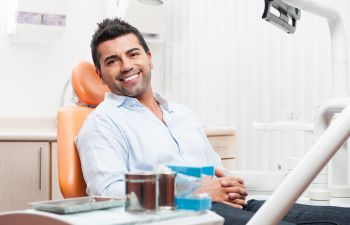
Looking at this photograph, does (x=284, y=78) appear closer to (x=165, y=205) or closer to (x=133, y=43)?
(x=133, y=43)

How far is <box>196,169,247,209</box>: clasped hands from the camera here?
1612mm

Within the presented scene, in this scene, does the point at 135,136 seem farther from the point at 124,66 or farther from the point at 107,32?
the point at 107,32

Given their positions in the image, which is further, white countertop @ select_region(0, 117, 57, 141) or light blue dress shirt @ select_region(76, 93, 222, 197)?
white countertop @ select_region(0, 117, 57, 141)

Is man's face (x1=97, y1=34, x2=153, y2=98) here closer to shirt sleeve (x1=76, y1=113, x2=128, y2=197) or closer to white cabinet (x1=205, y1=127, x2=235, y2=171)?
shirt sleeve (x1=76, y1=113, x2=128, y2=197)

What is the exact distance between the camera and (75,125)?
5.74 feet

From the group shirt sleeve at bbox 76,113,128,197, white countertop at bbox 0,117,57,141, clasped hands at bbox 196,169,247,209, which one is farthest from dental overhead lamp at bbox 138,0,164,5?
clasped hands at bbox 196,169,247,209

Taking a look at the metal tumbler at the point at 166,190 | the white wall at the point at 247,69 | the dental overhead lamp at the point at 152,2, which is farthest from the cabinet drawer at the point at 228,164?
the metal tumbler at the point at 166,190

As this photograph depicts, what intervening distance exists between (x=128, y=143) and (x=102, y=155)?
0.13 m

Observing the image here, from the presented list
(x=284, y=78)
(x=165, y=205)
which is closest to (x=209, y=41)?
(x=284, y=78)

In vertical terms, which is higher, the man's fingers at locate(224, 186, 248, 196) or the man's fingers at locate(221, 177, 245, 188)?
the man's fingers at locate(221, 177, 245, 188)

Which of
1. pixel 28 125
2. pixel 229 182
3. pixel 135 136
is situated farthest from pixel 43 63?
pixel 229 182

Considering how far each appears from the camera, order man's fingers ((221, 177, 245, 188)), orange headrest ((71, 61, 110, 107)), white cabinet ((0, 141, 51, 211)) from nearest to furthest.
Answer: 1. man's fingers ((221, 177, 245, 188))
2. orange headrest ((71, 61, 110, 107))
3. white cabinet ((0, 141, 51, 211))

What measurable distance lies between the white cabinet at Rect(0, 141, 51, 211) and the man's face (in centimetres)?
83

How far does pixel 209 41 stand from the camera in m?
3.32
